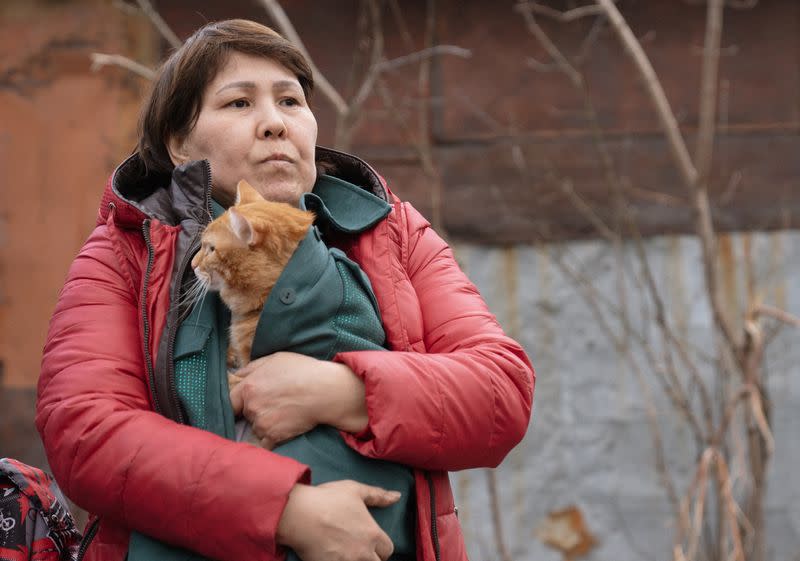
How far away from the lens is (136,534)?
1.46 meters

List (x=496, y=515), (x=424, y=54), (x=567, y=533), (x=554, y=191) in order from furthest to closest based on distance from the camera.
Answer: (x=554, y=191) < (x=567, y=533) < (x=496, y=515) < (x=424, y=54)

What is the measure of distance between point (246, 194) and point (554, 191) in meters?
2.50

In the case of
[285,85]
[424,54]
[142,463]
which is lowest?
[142,463]

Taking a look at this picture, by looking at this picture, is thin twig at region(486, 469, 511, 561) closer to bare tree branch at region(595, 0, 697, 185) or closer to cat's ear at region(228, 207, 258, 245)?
bare tree branch at region(595, 0, 697, 185)

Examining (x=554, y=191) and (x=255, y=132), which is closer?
(x=255, y=132)

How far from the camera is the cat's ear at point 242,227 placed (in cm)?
162

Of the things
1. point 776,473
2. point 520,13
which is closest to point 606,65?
point 520,13

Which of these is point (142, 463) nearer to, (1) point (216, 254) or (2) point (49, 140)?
(1) point (216, 254)

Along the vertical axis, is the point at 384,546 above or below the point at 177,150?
below

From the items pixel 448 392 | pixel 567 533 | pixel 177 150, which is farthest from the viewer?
pixel 567 533

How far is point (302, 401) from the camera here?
1.49 m

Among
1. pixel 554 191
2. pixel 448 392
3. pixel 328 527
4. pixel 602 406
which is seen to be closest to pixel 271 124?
pixel 448 392

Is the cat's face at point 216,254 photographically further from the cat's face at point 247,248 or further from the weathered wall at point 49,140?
the weathered wall at point 49,140

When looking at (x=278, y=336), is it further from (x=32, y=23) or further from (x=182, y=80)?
(x=32, y=23)
